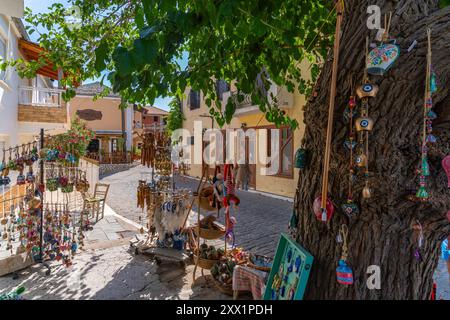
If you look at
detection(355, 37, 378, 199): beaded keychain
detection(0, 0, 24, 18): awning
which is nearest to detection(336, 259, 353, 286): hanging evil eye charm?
detection(355, 37, 378, 199): beaded keychain

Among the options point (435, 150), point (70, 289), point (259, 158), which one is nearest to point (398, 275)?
point (435, 150)

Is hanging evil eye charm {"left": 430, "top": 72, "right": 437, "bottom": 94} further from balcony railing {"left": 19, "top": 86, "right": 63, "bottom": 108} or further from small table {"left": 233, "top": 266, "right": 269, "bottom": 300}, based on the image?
balcony railing {"left": 19, "top": 86, "right": 63, "bottom": 108}

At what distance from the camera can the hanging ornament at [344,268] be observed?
1.58 meters

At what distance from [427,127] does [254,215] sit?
250 inches

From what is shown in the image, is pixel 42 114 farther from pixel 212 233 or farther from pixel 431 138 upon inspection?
pixel 431 138

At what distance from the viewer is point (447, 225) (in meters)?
1.57

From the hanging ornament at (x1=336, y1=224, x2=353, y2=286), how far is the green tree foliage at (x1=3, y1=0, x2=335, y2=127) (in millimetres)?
1174

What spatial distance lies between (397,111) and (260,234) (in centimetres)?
471

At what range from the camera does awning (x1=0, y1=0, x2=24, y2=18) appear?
277cm

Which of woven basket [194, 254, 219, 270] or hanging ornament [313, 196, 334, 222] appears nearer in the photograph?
hanging ornament [313, 196, 334, 222]

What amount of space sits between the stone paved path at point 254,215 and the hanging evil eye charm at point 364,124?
11.8 feet

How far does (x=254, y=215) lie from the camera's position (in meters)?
7.56

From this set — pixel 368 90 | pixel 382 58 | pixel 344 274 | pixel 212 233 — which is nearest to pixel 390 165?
pixel 368 90
